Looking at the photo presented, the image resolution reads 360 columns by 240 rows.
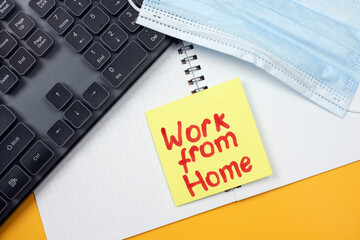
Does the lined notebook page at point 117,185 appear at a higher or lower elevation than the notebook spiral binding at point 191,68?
lower

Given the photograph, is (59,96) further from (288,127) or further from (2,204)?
(288,127)

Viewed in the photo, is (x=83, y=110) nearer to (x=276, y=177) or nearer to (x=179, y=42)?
(x=179, y=42)

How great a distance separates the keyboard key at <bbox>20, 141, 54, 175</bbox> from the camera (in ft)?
1.48

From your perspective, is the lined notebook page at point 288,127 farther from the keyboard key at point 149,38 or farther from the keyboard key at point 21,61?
the keyboard key at point 21,61

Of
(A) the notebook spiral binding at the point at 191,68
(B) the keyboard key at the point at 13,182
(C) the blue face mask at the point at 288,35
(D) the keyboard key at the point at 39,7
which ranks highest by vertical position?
(C) the blue face mask at the point at 288,35

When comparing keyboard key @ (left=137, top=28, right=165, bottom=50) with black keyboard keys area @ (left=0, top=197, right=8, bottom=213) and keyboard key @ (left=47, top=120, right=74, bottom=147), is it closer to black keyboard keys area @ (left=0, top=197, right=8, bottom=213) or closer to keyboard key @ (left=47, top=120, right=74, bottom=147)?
keyboard key @ (left=47, top=120, right=74, bottom=147)

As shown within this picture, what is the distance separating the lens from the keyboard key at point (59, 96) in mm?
455

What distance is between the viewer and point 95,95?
464 millimetres

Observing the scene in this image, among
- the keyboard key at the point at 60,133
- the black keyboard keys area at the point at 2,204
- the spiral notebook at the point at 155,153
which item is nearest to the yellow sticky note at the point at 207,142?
the spiral notebook at the point at 155,153

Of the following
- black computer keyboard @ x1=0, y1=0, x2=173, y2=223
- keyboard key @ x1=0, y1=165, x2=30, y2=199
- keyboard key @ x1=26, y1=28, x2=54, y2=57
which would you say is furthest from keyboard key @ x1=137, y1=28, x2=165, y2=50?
keyboard key @ x1=0, y1=165, x2=30, y2=199

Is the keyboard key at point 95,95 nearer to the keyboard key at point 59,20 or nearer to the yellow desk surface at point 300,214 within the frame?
the keyboard key at point 59,20

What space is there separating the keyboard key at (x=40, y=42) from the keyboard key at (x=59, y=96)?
5cm

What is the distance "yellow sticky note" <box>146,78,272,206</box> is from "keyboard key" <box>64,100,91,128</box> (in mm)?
95

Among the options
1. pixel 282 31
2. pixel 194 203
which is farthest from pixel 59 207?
pixel 282 31
